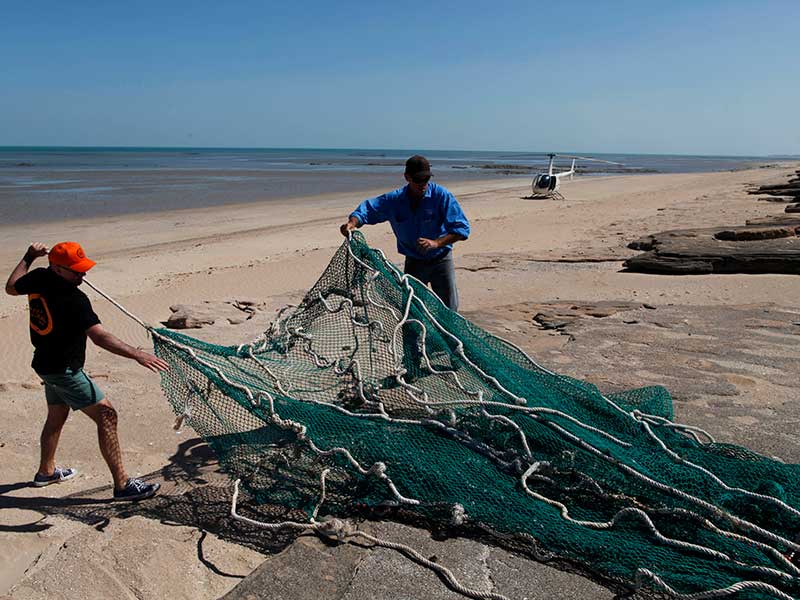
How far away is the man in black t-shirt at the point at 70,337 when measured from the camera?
11.3 feet

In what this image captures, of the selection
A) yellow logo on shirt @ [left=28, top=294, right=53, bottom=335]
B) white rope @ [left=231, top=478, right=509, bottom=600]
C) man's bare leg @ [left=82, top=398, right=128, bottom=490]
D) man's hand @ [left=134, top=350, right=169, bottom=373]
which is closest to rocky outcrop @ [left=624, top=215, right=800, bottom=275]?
white rope @ [left=231, top=478, right=509, bottom=600]

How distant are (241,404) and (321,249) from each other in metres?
9.04

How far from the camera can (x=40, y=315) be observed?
3.48 metres

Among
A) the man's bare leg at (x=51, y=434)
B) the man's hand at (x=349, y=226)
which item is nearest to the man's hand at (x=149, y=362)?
the man's bare leg at (x=51, y=434)

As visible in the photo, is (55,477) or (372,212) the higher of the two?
(372,212)

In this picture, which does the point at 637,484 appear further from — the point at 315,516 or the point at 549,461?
the point at 315,516

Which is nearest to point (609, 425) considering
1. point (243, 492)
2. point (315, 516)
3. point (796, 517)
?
point (796, 517)

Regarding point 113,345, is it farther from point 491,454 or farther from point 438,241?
point 438,241

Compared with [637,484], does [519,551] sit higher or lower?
lower

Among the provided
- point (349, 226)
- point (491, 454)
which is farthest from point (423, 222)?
point (491, 454)

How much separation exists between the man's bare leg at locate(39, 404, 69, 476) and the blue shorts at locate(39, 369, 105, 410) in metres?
0.15

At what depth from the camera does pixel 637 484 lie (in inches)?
119

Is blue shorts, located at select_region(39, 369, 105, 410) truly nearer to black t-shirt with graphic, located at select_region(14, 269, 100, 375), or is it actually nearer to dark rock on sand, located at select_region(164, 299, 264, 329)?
black t-shirt with graphic, located at select_region(14, 269, 100, 375)

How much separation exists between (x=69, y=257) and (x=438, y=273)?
106 inches
